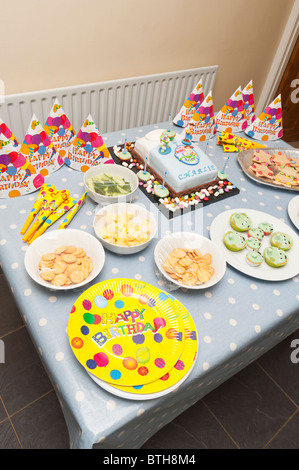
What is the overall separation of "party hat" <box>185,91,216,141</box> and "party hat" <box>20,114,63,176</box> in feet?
2.13

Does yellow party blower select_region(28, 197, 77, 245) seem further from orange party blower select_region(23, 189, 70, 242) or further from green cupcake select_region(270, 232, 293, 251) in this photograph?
green cupcake select_region(270, 232, 293, 251)

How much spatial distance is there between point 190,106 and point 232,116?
249mm

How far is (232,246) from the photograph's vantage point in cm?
114

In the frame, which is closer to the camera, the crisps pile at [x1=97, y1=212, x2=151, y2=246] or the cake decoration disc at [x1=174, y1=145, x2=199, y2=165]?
the crisps pile at [x1=97, y1=212, x2=151, y2=246]

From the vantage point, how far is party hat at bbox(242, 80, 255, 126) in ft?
5.70

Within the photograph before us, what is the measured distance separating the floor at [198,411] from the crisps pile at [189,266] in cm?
84

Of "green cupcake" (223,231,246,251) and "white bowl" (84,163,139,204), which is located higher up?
"white bowl" (84,163,139,204)

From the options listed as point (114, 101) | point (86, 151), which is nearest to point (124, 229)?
point (86, 151)

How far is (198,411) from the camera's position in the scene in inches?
59.4

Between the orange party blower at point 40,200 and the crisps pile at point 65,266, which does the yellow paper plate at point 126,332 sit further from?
the orange party blower at point 40,200

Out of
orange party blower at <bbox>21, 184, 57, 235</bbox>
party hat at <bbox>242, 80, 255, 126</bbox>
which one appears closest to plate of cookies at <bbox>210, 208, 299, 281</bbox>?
orange party blower at <bbox>21, 184, 57, 235</bbox>

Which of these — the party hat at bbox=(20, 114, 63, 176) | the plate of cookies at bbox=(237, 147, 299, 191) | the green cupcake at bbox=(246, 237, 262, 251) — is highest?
the party hat at bbox=(20, 114, 63, 176)
